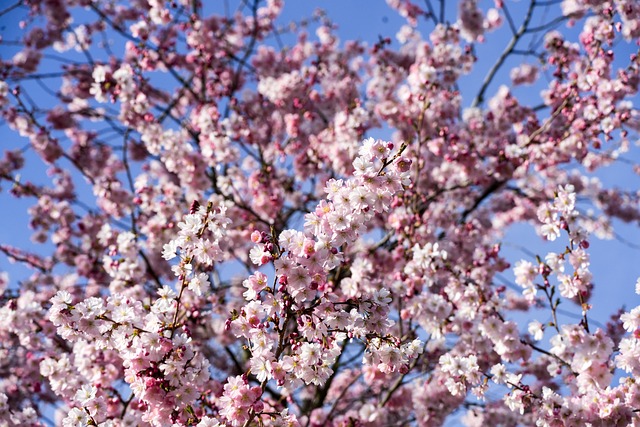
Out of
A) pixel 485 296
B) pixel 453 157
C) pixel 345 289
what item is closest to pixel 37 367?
pixel 345 289

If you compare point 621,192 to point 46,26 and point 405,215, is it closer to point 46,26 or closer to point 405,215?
point 405,215

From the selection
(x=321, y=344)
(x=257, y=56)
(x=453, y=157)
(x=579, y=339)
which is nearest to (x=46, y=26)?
(x=257, y=56)

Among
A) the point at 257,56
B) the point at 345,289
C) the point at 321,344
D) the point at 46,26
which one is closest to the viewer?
the point at 321,344

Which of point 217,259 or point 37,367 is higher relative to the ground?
point 37,367

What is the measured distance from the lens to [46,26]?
10117 millimetres

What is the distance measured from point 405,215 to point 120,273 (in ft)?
10.5

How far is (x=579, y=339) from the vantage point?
13.6 feet

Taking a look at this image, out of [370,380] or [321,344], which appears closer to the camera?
[321,344]

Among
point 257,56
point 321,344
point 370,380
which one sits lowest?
point 321,344

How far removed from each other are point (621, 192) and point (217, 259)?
33.9 ft

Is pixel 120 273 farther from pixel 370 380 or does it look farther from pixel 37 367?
pixel 370 380

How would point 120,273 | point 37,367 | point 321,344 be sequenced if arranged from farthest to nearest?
point 37,367 < point 120,273 < point 321,344

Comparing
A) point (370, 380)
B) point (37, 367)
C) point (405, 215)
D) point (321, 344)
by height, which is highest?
point (405, 215)

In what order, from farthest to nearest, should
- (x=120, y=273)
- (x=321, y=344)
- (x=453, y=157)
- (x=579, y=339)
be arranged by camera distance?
(x=453, y=157), (x=120, y=273), (x=579, y=339), (x=321, y=344)
